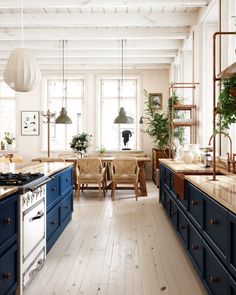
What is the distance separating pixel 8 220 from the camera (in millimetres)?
2381

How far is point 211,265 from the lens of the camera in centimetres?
251

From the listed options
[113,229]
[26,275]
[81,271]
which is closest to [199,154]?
[113,229]

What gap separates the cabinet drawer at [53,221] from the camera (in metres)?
3.69

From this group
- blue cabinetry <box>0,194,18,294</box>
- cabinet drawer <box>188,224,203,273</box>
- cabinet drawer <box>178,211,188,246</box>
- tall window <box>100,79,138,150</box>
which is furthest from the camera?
tall window <box>100,79,138,150</box>

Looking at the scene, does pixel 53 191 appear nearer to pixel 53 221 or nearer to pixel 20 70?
pixel 53 221

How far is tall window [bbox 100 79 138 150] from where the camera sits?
10.6m

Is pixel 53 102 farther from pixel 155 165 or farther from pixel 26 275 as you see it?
pixel 26 275

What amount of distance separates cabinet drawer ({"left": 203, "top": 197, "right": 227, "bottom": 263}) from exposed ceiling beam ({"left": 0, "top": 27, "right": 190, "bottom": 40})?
5192 millimetres

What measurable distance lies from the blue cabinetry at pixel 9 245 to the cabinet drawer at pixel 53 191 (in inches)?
44.5

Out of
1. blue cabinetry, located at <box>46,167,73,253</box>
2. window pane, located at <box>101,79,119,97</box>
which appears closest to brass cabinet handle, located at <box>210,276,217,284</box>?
blue cabinetry, located at <box>46,167,73,253</box>

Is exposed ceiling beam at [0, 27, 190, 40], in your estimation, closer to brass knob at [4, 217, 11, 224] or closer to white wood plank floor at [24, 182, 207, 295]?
white wood plank floor at [24, 182, 207, 295]

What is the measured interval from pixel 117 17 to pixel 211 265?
498cm

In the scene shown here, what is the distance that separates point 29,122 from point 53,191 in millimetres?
6857

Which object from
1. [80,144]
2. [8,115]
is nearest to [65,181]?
[80,144]
